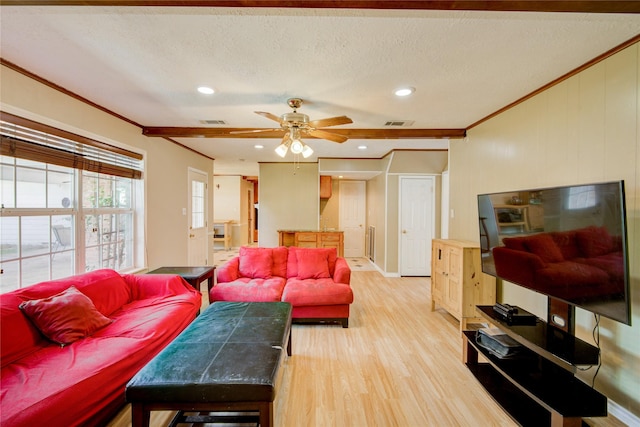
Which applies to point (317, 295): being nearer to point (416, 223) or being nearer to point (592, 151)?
point (592, 151)

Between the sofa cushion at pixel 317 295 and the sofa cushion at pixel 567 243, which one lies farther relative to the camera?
the sofa cushion at pixel 317 295

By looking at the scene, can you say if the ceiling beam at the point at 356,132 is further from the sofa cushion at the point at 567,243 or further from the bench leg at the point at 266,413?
the bench leg at the point at 266,413

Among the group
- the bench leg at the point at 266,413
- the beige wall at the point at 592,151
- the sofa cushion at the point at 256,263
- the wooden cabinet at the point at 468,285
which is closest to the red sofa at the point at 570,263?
the beige wall at the point at 592,151

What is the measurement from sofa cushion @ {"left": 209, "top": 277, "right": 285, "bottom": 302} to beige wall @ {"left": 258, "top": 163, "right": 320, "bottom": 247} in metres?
3.05

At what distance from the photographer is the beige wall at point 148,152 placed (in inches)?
80.4

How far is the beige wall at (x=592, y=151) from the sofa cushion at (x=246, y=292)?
8.51 feet

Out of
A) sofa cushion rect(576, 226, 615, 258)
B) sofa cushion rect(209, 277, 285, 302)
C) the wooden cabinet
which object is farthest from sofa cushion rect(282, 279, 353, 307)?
sofa cushion rect(576, 226, 615, 258)

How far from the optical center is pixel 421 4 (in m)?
1.28

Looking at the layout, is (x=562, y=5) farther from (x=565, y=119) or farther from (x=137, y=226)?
(x=137, y=226)

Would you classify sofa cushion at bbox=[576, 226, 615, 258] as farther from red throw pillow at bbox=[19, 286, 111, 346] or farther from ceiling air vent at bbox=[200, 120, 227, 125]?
ceiling air vent at bbox=[200, 120, 227, 125]

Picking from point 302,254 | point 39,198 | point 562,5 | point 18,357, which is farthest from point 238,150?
point 562,5

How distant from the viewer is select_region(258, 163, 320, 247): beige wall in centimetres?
610

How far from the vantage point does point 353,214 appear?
701cm

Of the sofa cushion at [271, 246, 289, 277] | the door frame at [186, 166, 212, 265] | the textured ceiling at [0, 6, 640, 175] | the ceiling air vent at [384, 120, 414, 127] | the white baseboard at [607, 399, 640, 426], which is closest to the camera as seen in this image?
the textured ceiling at [0, 6, 640, 175]
